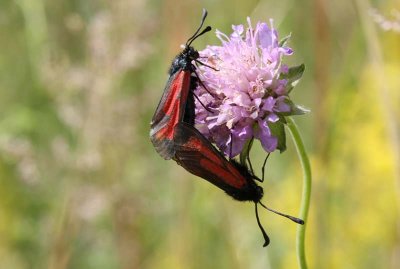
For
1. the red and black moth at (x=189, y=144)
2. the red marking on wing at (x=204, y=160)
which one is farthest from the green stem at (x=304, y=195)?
the red marking on wing at (x=204, y=160)

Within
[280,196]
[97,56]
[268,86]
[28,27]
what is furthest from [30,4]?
[268,86]

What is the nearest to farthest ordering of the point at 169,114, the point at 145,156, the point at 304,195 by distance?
the point at 304,195 → the point at 169,114 → the point at 145,156

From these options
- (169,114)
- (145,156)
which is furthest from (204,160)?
(145,156)

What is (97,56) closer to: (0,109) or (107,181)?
(107,181)

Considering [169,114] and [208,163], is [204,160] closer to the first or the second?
[208,163]

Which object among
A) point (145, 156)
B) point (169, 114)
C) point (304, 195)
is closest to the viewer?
point (304, 195)

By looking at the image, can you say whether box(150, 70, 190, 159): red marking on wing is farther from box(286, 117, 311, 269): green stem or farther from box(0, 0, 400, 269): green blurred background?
box(0, 0, 400, 269): green blurred background

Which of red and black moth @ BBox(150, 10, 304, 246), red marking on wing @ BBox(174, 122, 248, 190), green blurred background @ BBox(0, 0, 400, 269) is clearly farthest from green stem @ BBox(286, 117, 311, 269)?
green blurred background @ BBox(0, 0, 400, 269)

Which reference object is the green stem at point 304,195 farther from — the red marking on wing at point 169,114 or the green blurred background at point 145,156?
the green blurred background at point 145,156
